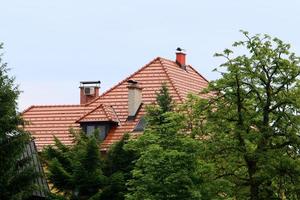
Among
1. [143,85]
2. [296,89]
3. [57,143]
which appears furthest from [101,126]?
[296,89]

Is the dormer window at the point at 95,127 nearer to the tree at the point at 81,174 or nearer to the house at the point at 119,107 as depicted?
the house at the point at 119,107

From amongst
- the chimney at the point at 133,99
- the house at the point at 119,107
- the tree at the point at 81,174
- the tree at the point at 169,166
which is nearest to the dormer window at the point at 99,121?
the house at the point at 119,107

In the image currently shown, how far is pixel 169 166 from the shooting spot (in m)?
53.2

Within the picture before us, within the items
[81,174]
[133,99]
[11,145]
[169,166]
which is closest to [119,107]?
[133,99]

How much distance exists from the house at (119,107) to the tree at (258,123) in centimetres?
2655

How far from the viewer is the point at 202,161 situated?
50.7m

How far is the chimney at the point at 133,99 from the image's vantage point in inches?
3113

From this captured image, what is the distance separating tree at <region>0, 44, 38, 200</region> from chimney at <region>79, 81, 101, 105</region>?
3865 centimetres

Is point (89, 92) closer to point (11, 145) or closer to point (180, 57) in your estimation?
point (180, 57)

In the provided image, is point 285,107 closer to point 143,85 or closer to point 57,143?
point 57,143

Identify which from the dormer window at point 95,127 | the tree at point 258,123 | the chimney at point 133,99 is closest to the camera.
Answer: the tree at point 258,123

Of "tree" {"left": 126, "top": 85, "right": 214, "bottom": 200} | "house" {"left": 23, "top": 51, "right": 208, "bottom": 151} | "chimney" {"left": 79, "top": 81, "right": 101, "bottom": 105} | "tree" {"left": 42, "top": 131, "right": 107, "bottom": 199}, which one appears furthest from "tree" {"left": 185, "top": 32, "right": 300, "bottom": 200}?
"chimney" {"left": 79, "top": 81, "right": 101, "bottom": 105}

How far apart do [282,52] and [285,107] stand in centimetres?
193

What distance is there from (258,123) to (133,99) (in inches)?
1203
